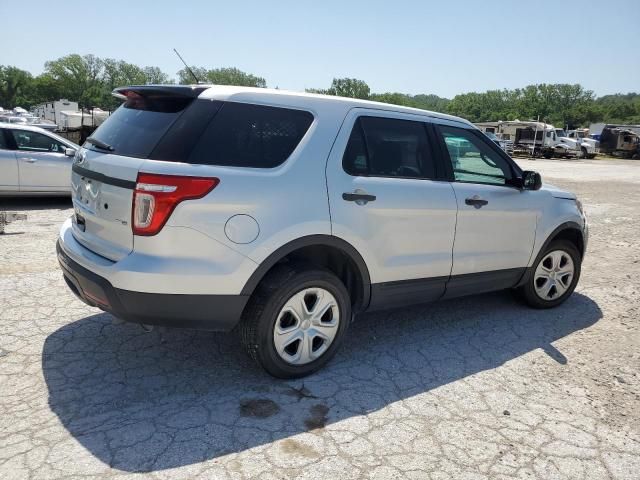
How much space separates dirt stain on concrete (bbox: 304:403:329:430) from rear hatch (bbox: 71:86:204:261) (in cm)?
141

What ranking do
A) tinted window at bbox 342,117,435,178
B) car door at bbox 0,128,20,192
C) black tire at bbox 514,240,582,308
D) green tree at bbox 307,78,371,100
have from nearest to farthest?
tinted window at bbox 342,117,435,178 < black tire at bbox 514,240,582,308 < car door at bbox 0,128,20,192 < green tree at bbox 307,78,371,100

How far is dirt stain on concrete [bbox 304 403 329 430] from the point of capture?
9.38ft

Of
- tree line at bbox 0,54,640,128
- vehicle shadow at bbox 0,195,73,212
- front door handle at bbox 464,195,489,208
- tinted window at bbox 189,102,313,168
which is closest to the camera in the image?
tinted window at bbox 189,102,313,168

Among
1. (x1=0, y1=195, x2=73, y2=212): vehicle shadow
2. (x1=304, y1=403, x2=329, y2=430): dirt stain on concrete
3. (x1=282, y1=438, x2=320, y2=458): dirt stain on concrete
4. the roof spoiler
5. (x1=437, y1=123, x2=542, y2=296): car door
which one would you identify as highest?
the roof spoiler

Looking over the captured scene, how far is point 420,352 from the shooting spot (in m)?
3.91

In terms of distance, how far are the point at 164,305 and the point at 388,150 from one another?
1879 millimetres

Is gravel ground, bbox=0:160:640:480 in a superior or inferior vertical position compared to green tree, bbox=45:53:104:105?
inferior

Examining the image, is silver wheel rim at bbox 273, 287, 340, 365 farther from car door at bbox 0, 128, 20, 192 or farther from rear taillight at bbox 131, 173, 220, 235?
car door at bbox 0, 128, 20, 192

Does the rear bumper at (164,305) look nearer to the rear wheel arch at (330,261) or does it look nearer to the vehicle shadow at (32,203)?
the rear wheel arch at (330,261)

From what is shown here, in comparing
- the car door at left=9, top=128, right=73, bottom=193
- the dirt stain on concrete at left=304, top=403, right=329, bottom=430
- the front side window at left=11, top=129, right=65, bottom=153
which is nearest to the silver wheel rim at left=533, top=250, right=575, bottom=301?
the dirt stain on concrete at left=304, top=403, right=329, bottom=430

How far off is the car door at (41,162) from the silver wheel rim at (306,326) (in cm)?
752

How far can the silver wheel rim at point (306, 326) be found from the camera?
10.5ft

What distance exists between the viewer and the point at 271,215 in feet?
9.70

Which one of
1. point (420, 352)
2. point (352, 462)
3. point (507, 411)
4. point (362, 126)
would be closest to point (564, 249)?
point (420, 352)
